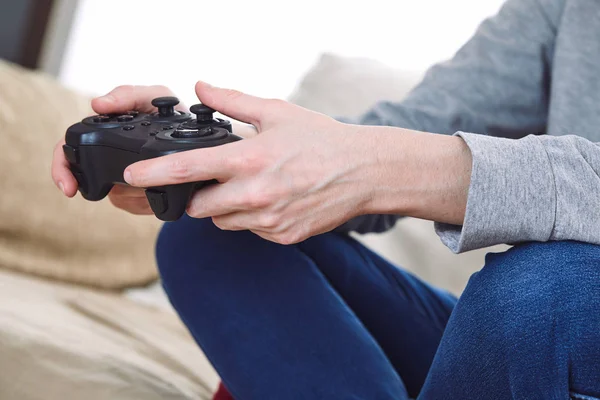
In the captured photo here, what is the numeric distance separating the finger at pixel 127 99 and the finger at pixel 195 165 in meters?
0.19

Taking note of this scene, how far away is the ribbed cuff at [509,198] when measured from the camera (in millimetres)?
535

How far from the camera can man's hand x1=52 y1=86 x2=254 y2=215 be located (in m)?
0.65

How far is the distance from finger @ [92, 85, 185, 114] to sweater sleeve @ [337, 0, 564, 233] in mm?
241

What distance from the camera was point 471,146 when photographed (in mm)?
551

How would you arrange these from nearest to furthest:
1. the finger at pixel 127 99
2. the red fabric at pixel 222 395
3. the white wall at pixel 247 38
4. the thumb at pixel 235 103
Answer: the thumb at pixel 235 103 → the finger at pixel 127 99 → the red fabric at pixel 222 395 → the white wall at pixel 247 38

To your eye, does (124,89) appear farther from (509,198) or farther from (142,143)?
(509,198)

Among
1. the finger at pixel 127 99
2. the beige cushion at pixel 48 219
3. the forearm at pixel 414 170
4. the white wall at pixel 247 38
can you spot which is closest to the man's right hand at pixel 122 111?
the finger at pixel 127 99

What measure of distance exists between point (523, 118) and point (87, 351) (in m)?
0.59

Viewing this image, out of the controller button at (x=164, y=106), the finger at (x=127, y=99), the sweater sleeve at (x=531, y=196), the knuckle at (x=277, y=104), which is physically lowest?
the finger at (x=127, y=99)

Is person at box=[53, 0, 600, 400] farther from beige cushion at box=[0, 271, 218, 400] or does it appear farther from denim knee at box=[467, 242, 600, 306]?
beige cushion at box=[0, 271, 218, 400]

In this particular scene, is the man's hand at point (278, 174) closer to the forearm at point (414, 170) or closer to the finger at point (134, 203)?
the forearm at point (414, 170)

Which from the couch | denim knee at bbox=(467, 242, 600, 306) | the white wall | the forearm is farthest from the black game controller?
the white wall

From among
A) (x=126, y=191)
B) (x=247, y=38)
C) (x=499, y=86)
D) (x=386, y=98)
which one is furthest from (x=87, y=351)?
(x=247, y=38)

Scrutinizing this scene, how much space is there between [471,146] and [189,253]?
330 millimetres
